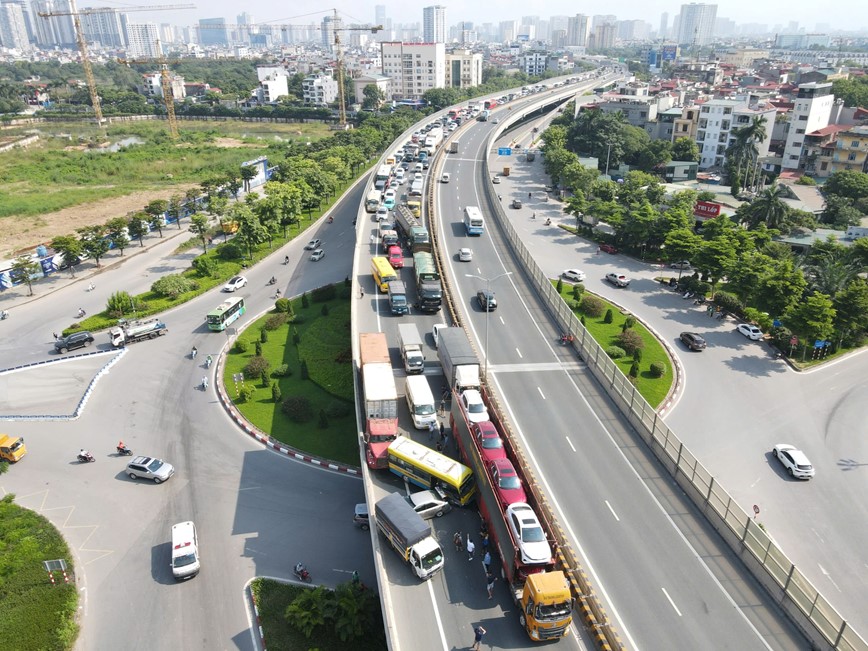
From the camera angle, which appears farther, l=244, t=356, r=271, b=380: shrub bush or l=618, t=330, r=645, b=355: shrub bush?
l=618, t=330, r=645, b=355: shrub bush

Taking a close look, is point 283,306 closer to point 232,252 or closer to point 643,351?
point 232,252

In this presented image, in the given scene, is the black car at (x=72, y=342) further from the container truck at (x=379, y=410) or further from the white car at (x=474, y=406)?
the white car at (x=474, y=406)

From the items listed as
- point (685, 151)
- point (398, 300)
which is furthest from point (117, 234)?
point (685, 151)

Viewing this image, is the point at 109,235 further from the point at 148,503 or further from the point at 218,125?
the point at 218,125

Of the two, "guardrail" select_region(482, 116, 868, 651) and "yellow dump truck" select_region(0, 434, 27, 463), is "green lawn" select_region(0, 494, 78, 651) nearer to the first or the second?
"yellow dump truck" select_region(0, 434, 27, 463)

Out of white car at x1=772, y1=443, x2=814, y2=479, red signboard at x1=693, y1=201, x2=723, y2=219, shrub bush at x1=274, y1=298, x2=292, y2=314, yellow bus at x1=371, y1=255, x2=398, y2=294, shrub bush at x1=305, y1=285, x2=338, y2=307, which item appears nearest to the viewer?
white car at x1=772, y1=443, x2=814, y2=479

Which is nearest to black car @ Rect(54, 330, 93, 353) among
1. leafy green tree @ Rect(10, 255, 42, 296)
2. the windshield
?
leafy green tree @ Rect(10, 255, 42, 296)

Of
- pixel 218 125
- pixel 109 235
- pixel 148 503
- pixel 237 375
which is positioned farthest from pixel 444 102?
pixel 148 503
